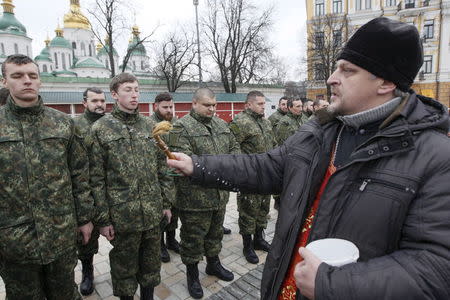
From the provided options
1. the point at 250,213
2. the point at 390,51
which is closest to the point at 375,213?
the point at 390,51

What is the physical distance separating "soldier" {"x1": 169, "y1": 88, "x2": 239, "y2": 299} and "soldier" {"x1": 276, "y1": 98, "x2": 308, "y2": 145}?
10.6 ft

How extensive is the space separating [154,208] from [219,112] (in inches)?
710

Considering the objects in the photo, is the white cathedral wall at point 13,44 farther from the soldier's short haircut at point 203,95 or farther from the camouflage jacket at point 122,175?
the camouflage jacket at point 122,175

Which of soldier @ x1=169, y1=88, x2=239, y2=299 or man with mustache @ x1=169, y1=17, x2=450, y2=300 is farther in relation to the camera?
soldier @ x1=169, y1=88, x2=239, y2=299

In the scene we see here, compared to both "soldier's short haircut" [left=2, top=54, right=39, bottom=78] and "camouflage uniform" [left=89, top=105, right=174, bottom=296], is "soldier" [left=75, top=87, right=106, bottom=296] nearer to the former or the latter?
"camouflage uniform" [left=89, top=105, right=174, bottom=296]

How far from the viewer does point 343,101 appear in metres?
1.46

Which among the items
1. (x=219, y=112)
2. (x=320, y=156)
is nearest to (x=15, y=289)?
(x=320, y=156)

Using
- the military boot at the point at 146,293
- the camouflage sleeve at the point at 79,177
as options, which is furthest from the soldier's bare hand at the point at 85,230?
the military boot at the point at 146,293

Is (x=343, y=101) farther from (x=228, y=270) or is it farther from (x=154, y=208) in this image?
(x=228, y=270)

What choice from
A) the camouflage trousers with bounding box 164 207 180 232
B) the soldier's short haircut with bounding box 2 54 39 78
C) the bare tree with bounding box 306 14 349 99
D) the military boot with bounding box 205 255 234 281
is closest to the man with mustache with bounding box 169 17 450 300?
the soldier's short haircut with bounding box 2 54 39 78

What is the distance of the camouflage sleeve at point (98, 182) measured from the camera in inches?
108

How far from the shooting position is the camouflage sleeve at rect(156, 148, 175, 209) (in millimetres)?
3172

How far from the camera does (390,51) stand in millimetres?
1311

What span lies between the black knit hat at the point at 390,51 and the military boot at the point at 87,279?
12.6 ft
